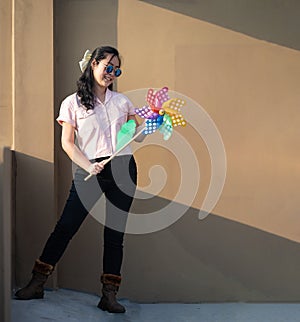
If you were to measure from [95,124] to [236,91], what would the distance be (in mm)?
1076

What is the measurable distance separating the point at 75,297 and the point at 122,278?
352 millimetres

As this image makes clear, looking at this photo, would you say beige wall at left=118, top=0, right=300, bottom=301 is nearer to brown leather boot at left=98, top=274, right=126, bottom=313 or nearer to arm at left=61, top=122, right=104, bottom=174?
brown leather boot at left=98, top=274, right=126, bottom=313

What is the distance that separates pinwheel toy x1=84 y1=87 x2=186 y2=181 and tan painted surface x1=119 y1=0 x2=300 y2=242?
24.0 inches

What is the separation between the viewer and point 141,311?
4539mm

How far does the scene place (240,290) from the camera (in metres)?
4.75

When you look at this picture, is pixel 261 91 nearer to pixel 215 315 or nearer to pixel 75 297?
pixel 215 315

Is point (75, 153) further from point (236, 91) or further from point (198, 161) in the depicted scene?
point (236, 91)

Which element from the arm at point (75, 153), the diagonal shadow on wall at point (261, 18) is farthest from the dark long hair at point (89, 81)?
the diagonal shadow on wall at point (261, 18)

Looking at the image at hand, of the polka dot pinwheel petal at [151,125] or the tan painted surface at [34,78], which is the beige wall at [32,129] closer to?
the tan painted surface at [34,78]

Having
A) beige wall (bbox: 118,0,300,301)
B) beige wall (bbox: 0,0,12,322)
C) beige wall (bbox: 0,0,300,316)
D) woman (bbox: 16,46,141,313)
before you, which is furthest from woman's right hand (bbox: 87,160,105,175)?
beige wall (bbox: 118,0,300,301)

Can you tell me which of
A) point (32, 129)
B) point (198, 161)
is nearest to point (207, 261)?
point (198, 161)

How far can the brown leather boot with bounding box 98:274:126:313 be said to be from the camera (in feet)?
14.0

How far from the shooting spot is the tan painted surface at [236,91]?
15.2ft

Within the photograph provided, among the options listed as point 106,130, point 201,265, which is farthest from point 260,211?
point 106,130
